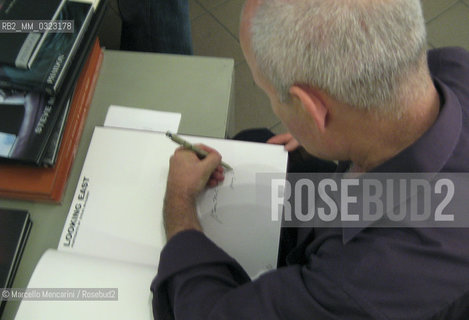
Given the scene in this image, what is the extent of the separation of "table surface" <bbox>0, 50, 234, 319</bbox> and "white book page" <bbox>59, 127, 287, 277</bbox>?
37 millimetres

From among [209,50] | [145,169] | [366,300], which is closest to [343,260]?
[366,300]

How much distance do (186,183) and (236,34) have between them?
1234mm

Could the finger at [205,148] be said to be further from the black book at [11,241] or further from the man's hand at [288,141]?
the black book at [11,241]

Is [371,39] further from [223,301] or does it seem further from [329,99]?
[223,301]

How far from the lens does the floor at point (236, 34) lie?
1695mm

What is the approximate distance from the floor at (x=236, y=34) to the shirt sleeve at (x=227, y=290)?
3.35 ft

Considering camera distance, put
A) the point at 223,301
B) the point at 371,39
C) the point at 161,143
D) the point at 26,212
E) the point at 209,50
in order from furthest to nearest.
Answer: the point at 209,50 → the point at 161,143 → the point at 26,212 → the point at 223,301 → the point at 371,39

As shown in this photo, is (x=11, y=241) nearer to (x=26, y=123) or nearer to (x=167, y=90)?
(x=26, y=123)

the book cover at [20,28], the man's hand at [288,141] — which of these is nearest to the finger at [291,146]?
the man's hand at [288,141]

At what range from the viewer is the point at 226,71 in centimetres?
93

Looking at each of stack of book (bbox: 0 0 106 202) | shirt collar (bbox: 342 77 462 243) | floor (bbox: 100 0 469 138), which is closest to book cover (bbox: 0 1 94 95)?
stack of book (bbox: 0 0 106 202)

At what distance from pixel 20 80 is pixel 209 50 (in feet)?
3.89

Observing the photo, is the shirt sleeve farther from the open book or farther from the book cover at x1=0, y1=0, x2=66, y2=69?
the book cover at x1=0, y1=0, x2=66, y2=69

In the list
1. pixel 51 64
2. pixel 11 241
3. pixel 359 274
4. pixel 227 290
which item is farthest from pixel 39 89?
pixel 359 274
